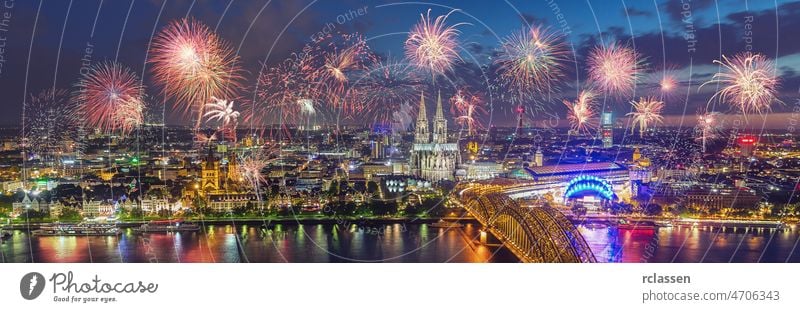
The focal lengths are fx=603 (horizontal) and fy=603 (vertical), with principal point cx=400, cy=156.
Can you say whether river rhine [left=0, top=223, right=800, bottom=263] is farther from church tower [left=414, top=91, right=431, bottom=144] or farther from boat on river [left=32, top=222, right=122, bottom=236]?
church tower [left=414, top=91, right=431, bottom=144]

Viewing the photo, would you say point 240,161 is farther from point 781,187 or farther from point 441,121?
point 781,187

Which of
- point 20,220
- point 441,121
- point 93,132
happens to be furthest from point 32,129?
point 441,121

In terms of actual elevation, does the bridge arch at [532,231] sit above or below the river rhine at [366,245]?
above

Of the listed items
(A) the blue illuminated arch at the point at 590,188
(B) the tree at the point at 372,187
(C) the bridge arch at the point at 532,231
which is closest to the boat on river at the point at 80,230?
(B) the tree at the point at 372,187

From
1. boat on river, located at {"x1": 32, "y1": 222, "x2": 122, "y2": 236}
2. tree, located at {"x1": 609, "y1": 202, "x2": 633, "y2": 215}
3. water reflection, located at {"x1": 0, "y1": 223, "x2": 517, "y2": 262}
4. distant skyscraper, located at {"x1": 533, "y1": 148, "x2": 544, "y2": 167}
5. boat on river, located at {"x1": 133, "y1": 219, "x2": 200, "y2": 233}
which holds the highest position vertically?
distant skyscraper, located at {"x1": 533, "y1": 148, "x2": 544, "y2": 167}

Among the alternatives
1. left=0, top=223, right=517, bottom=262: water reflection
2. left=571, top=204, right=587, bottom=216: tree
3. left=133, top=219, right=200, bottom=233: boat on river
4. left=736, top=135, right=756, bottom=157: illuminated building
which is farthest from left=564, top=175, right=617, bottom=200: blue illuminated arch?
left=133, top=219, right=200, bottom=233: boat on river

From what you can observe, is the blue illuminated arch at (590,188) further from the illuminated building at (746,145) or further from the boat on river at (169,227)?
the boat on river at (169,227)
